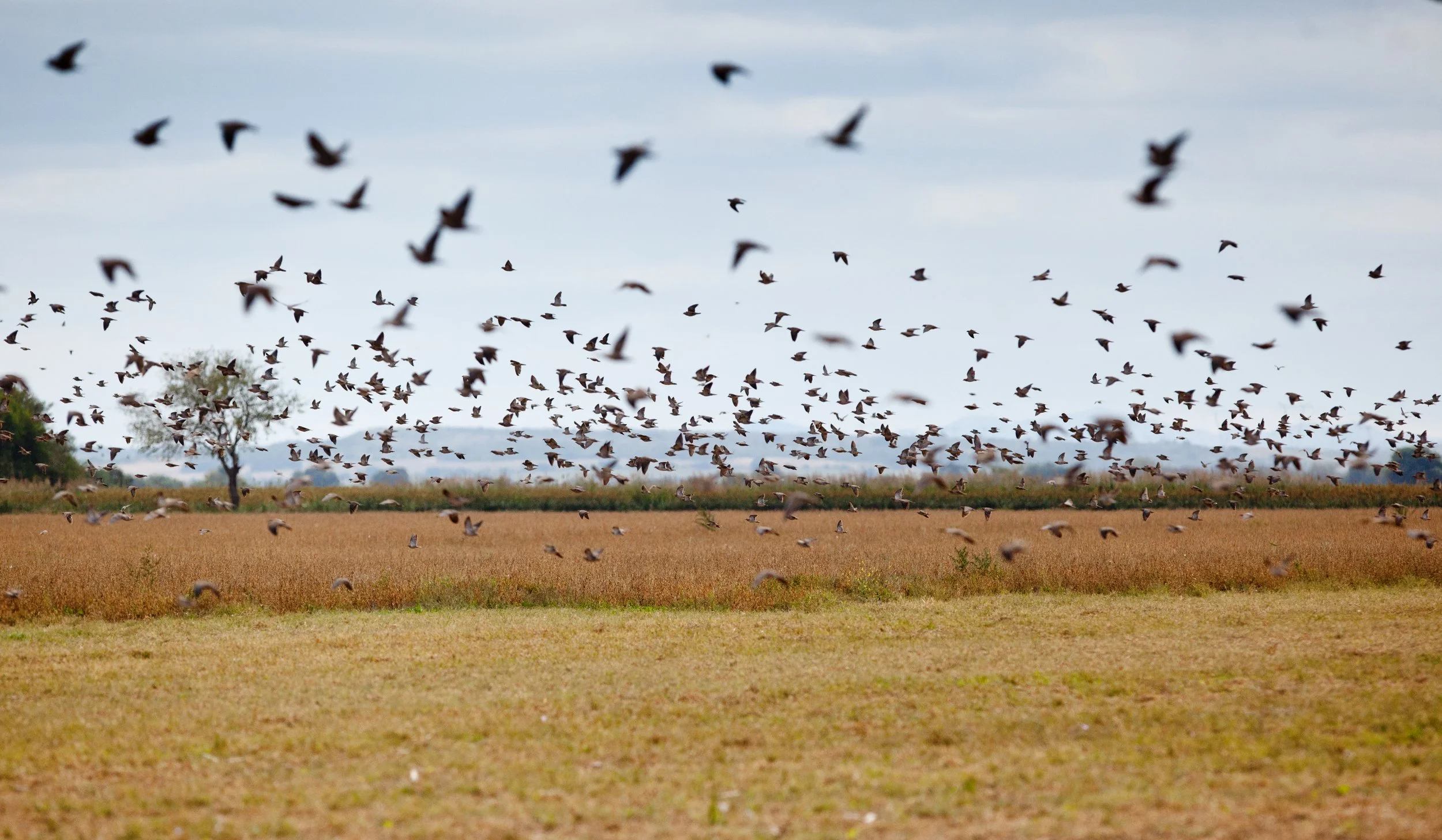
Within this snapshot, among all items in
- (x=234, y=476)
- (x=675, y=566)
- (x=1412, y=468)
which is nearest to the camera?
(x=675, y=566)

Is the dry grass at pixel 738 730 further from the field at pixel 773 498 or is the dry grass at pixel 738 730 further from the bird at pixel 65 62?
the field at pixel 773 498

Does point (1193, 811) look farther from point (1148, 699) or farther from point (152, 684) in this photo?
point (152, 684)

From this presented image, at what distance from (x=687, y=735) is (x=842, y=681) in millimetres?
3451

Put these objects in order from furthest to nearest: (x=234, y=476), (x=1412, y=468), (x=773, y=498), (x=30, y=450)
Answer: (x=1412, y=468)
(x=234, y=476)
(x=30, y=450)
(x=773, y=498)

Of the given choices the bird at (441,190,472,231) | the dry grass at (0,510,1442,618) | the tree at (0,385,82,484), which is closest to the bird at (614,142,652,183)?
the bird at (441,190,472,231)

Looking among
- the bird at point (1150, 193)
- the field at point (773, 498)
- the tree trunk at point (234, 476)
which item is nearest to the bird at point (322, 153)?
the bird at point (1150, 193)

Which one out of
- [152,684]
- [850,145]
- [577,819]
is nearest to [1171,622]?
[850,145]

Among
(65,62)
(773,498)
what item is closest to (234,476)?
(773,498)

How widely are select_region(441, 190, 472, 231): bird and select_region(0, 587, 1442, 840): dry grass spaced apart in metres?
5.45

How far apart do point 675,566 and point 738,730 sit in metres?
15.8

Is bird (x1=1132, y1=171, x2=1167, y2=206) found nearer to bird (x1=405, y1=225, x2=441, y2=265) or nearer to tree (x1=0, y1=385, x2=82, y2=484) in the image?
bird (x1=405, y1=225, x2=441, y2=265)

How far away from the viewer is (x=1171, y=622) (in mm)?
20297

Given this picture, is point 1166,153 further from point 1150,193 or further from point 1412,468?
point 1412,468

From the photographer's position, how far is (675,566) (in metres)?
28.3
